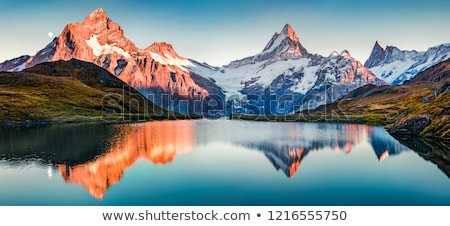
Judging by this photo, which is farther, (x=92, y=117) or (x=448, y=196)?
(x=92, y=117)

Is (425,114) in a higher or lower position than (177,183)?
higher

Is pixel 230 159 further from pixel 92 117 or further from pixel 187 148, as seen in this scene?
pixel 92 117

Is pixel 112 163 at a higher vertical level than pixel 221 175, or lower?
higher

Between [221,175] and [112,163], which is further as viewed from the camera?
[112,163]

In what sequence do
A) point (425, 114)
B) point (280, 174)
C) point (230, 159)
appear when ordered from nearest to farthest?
1. point (280, 174)
2. point (230, 159)
3. point (425, 114)

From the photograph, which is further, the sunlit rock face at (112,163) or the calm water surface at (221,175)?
the sunlit rock face at (112,163)

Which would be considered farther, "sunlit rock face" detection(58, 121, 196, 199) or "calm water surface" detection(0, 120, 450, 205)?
"sunlit rock face" detection(58, 121, 196, 199)
